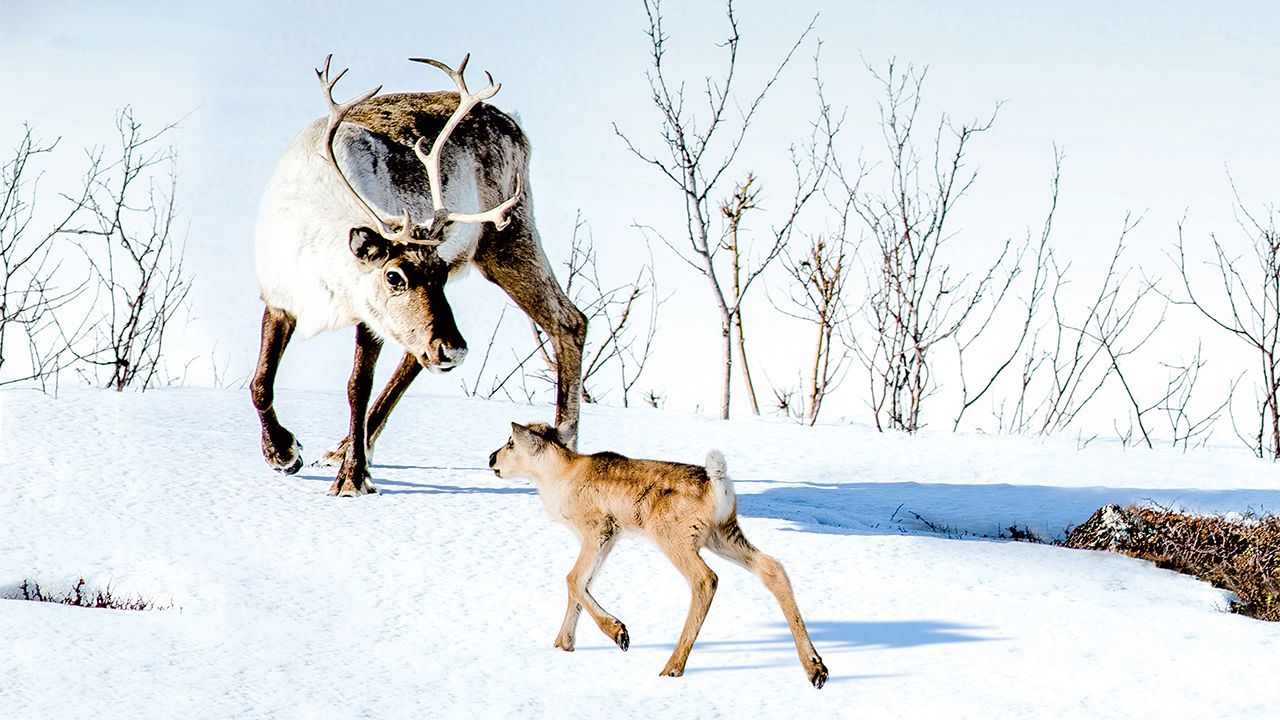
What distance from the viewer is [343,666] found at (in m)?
4.34

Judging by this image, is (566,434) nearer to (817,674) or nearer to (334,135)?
(817,674)

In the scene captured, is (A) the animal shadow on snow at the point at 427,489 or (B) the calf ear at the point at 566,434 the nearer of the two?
(B) the calf ear at the point at 566,434

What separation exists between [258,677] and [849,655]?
1900mm

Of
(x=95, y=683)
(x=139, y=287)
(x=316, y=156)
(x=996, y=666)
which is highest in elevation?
(x=316, y=156)

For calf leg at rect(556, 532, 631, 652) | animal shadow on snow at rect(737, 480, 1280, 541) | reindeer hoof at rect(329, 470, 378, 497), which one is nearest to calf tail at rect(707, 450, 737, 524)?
calf leg at rect(556, 532, 631, 652)

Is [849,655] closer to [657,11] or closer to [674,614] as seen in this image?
[674,614]

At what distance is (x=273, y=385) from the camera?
6895 millimetres

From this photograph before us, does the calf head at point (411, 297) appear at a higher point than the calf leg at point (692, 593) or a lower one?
higher

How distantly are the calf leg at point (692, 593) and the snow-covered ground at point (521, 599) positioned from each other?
7 centimetres

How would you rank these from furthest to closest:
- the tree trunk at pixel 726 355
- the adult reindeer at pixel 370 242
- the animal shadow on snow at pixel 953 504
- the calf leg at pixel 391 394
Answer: the tree trunk at pixel 726 355 → the calf leg at pixel 391 394 → the animal shadow on snow at pixel 953 504 → the adult reindeer at pixel 370 242

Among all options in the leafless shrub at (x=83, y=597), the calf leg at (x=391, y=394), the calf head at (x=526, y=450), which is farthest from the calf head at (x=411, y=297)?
the leafless shrub at (x=83, y=597)

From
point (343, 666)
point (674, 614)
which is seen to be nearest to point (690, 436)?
point (674, 614)

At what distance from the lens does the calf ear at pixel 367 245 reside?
20.5 ft

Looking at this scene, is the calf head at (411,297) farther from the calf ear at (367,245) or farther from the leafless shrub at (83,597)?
the leafless shrub at (83,597)
